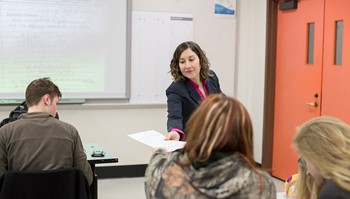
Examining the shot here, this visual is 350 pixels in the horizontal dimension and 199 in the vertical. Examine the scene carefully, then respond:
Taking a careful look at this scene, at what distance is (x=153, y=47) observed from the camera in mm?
5152

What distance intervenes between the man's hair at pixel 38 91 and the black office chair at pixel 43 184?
0.48 metres

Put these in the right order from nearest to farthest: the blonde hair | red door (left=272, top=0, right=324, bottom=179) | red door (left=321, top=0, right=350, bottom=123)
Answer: the blonde hair → red door (left=321, top=0, right=350, bottom=123) → red door (left=272, top=0, right=324, bottom=179)

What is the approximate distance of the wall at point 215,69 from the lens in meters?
5.05

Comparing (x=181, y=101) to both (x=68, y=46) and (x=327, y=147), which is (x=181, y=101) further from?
(x=68, y=46)

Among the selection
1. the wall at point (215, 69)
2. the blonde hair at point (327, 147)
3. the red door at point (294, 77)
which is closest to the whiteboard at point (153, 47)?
the wall at point (215, 69)

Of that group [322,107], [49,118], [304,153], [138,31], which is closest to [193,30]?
[138,31]

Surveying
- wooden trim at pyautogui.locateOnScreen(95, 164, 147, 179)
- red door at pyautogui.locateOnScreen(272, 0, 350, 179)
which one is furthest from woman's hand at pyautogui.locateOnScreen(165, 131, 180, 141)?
wooden trim at pyautogui.locateOnScreen(95, 164, 147, 179)

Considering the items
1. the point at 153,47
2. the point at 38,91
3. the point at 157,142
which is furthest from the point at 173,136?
the point at 153,47

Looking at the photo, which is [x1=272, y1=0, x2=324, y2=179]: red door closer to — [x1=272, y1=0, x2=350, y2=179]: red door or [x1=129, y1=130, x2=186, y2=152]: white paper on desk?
[x1=272, y1=0, x2=350, y2=179]: red door

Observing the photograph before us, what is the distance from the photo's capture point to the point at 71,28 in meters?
4.82

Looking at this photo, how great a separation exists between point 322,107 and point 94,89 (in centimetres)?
233

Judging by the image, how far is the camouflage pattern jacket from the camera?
1.32 meters

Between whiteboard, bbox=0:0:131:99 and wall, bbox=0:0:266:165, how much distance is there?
0.72 feet

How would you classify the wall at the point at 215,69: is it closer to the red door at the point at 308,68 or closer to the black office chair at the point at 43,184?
the red door at the point at 308,68
